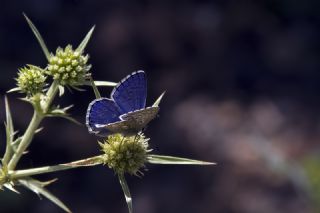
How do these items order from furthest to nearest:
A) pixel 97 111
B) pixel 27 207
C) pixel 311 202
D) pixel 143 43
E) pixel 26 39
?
pixel 143 43 → pixel 26 39 → pixel 27 207 → pixel 311 202 → pixel 97 111

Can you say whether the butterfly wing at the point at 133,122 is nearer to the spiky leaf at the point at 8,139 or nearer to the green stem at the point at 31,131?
the green stem at the point at 31,131

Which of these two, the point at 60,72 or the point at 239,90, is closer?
the point at 60,72

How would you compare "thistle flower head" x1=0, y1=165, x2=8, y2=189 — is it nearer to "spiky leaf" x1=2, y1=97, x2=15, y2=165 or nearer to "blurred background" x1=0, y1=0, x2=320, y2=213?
"spiky leaf" x1=2, y1=97, x2=15, y2=165

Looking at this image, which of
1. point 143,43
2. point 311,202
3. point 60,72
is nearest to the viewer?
point 60,72

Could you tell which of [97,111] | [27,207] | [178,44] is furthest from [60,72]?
[178,44]

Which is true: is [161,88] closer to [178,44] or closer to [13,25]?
[178,44]

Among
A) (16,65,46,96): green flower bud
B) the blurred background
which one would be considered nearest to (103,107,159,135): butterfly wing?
(16,65,46,96): green flower bud

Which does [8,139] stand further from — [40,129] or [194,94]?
[194,94]

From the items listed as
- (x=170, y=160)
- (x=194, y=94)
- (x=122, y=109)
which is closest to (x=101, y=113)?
(x=122, y=109)
